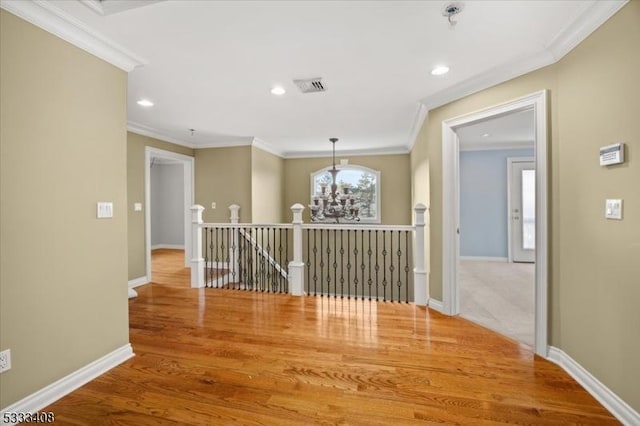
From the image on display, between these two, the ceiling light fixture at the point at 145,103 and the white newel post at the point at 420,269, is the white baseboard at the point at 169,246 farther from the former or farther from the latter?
the white newel post at the point at 420,269

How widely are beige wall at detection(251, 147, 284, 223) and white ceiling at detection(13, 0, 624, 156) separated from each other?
1.94 metres

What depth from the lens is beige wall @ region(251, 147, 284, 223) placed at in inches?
228

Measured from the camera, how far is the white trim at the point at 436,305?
335 cm

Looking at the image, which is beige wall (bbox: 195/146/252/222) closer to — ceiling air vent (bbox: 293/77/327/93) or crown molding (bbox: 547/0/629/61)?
ceiling air vent (bbox: 293/77/327/93)

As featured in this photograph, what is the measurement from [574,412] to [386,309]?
6.18 ft

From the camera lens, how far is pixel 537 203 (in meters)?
2.37

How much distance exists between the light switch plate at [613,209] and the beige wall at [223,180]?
496 centimetres

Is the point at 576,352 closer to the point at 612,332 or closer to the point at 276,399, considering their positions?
the point at 612,332

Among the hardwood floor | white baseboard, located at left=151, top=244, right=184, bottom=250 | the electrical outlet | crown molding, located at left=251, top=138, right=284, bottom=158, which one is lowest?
the hardwood floor

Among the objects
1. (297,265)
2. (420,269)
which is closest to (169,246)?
(297,265)

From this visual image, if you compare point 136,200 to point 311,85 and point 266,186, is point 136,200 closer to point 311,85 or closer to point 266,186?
point 266,186

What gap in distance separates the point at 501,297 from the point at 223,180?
5.06 metres

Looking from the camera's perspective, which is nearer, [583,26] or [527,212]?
[583,26]

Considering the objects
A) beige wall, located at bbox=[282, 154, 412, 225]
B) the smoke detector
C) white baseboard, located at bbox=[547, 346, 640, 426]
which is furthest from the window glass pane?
the smoke detector
